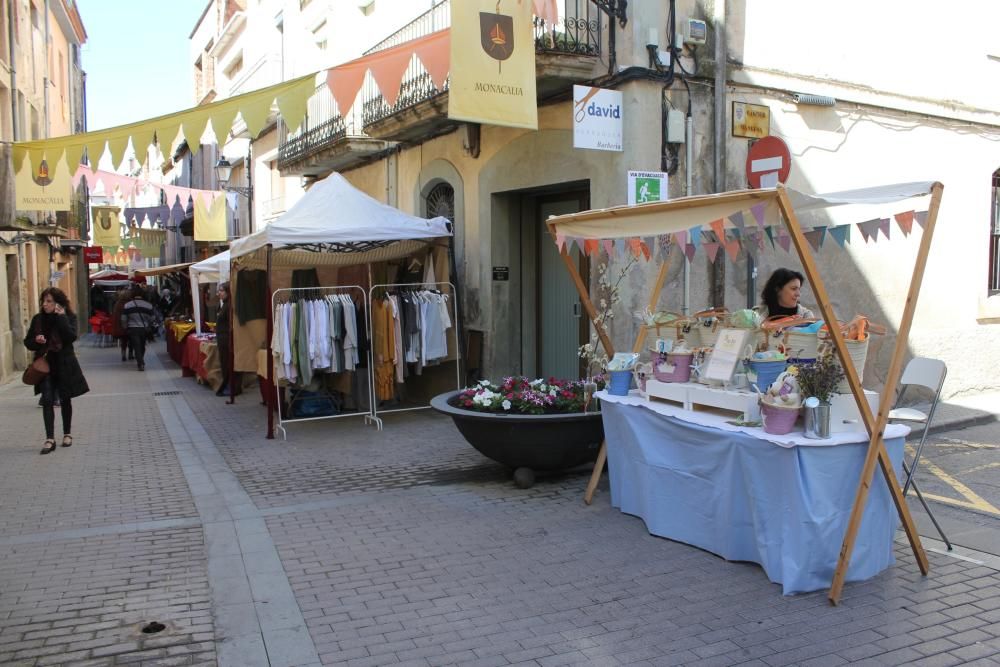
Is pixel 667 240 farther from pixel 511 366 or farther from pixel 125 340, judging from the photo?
pixel 125 340

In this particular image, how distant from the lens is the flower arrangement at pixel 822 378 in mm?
4207

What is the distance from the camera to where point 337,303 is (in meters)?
9.09

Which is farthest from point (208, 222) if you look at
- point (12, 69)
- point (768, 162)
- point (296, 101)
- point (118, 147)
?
point (768, 162)

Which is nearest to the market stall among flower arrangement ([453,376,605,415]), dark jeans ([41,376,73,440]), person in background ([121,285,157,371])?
dark jeans ([41,376,73,440])

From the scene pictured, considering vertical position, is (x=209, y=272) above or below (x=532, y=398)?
above

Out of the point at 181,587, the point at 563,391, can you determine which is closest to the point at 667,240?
the point at 563,391

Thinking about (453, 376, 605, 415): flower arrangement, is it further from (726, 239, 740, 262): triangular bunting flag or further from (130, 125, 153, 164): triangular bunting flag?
(130, 125, 153, 164): triangular bunting flag

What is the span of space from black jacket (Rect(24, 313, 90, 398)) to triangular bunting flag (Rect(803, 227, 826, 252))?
706 cm

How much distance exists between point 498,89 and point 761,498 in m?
4.30

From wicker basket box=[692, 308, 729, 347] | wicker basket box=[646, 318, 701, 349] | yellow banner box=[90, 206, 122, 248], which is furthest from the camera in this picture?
yellow banner box=[90, 206, 122, 248]

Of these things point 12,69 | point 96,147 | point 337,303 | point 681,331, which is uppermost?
point 12,69

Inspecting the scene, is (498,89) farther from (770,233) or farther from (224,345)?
(224,345)

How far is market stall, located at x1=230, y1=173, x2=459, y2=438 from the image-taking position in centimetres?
880

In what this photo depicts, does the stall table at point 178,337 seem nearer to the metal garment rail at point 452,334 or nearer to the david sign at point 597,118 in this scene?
the metal garment rail at point 452,334
